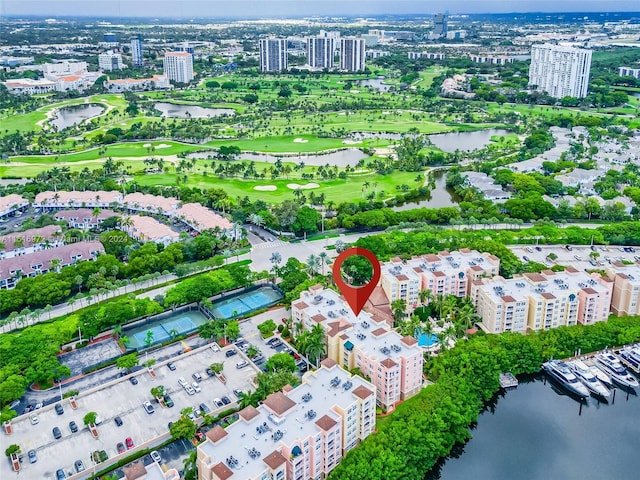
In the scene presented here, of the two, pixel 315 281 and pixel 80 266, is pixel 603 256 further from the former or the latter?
pixel 80 266

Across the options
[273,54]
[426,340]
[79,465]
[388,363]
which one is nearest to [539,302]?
[426,340]

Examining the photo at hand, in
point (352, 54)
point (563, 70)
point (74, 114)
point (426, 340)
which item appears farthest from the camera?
point (352, 54)

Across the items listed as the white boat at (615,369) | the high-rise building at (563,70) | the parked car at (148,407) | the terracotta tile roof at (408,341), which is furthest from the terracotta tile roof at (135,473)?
the high-rise building at (563,70)

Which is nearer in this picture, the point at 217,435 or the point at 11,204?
the point at 217,435

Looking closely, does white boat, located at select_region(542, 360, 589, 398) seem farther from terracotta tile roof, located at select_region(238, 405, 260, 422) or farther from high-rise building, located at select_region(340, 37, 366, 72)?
high-rise building, located at select_region(340, 37, 366, 72)

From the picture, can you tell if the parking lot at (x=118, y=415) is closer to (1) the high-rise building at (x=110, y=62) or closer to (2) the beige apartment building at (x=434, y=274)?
(2) the beige apartment building at (x=434, y=274)

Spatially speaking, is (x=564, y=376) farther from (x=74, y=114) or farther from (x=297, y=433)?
(x=74, y=114)
